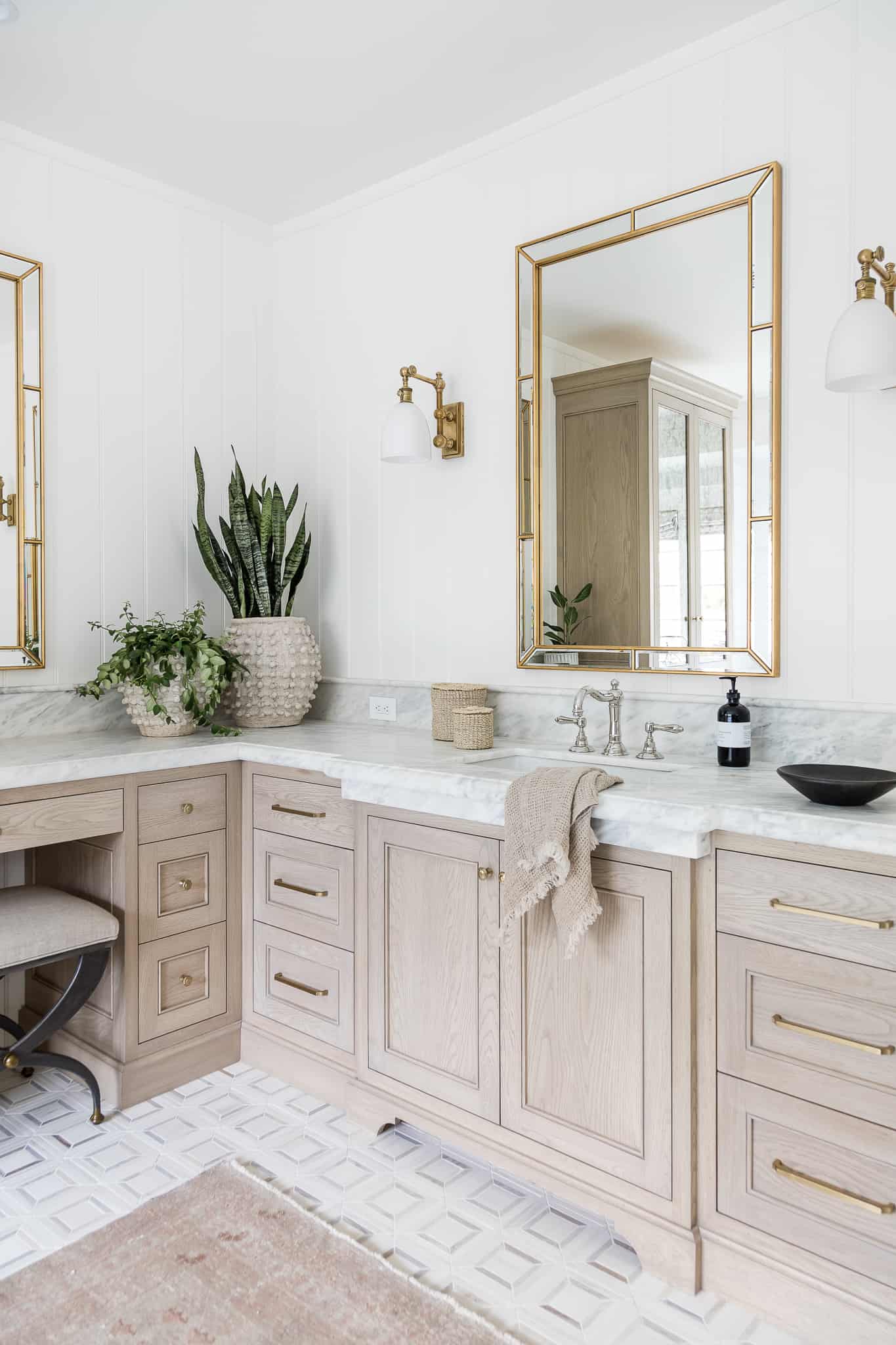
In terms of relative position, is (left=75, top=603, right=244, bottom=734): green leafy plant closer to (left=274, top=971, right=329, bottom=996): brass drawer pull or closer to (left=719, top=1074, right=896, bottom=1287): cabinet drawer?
(left=274, top=971, right=329, bottom=996): brass drawer pull

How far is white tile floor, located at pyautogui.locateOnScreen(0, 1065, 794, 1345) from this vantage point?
1.58 m

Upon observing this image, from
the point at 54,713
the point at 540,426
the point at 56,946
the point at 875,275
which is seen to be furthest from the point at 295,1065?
the point at 875,275

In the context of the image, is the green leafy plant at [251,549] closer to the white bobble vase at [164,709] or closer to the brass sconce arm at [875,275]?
the white bobble vase at [164,709]

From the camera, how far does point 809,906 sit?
1.50 m

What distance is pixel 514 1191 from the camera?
6.37 ft

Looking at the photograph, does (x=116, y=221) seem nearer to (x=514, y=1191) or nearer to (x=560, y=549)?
(x=560, y=549)

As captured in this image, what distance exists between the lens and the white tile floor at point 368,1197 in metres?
1.58

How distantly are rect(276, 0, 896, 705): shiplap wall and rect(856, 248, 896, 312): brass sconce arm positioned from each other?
8cm

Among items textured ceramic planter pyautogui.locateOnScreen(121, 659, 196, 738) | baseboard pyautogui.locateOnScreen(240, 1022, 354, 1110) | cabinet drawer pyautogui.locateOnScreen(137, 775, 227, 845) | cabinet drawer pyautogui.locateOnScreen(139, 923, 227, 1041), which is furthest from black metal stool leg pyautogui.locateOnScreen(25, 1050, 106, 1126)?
textured ceramic planter pyautogui.locateOnScreen(121, 659, 196, 738)

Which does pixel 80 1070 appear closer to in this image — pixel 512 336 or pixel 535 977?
pixel 535 977

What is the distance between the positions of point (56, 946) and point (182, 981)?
0.42 metres

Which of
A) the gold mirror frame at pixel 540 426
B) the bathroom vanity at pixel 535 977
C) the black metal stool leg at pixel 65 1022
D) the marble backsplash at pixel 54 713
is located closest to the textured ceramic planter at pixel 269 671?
the bathroom vanity at pixel 535 977

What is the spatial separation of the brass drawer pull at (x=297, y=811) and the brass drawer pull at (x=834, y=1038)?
1166 mm

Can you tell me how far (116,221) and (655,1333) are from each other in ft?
10.3
